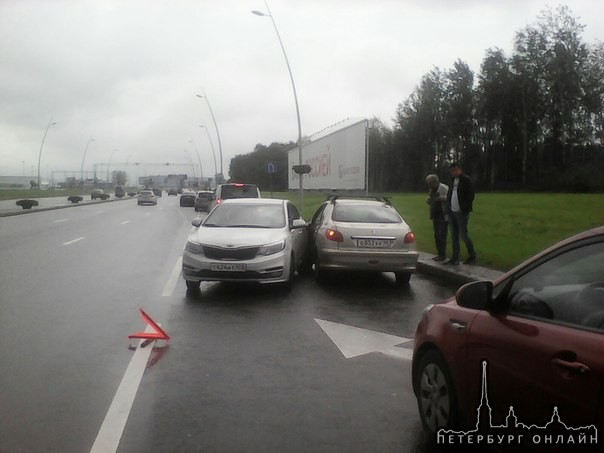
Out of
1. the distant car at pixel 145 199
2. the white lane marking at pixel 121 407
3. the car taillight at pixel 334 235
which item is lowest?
the distant car at pixel 145 199

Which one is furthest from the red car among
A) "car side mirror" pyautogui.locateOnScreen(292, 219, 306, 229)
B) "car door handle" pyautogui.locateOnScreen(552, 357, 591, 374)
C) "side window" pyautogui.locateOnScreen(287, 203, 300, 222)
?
"side window" pyautogui.locateOnScreen(287, 203, 300, 222)

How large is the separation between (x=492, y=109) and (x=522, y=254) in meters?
59.2

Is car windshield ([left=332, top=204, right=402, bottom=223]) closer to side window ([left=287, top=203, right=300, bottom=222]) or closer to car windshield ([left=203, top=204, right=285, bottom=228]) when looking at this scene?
side window ([left=287, top=203, right=300, bottom=222])

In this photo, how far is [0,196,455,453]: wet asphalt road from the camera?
12.2 ft

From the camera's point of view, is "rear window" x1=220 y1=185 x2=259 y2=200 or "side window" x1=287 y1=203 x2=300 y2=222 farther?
"rear window" x1=220 y1=185 x2=259 y2=200

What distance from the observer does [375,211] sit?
10242 millimetres

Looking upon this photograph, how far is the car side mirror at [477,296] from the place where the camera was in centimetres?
304

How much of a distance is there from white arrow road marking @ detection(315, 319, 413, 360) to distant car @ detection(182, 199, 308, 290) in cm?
189

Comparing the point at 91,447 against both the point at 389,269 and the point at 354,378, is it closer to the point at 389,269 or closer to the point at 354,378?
the point at 354,378

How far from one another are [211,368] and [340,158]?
23.2m

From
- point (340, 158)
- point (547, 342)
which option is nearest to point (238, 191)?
point (340, 158)

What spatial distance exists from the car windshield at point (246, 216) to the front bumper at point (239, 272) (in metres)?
1.17

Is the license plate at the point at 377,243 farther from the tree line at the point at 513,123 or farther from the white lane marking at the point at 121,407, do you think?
the tree line at the point at 513,123

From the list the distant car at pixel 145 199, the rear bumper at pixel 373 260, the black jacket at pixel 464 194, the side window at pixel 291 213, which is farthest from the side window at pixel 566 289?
the distant car at pixel 145 199
